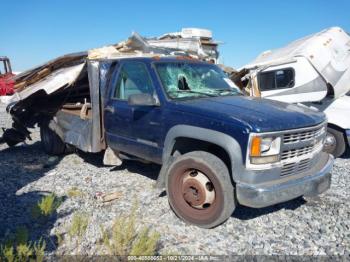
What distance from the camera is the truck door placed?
445cm

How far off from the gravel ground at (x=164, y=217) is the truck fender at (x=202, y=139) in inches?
28.3

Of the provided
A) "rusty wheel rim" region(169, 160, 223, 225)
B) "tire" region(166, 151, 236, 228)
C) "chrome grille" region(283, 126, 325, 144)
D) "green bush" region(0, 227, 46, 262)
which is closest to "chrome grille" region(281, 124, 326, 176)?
"chrome grille" region(283, 126, 325, 144)

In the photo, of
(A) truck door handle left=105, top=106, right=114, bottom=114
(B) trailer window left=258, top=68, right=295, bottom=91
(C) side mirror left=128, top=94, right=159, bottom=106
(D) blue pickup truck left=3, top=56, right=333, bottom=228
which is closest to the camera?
(D) blue pickup truck left=3, top=56, right=333, bottom=228

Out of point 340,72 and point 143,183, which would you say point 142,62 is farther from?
point 340,72

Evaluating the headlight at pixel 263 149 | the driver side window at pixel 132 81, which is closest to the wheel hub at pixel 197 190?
the headlight at pixel 263 149

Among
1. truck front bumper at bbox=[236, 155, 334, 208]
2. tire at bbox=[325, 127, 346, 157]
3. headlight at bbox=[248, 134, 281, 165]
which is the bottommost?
tire at bbox=[325, 127, 346, 157]

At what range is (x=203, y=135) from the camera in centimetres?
368

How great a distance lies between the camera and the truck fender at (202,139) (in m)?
3.42

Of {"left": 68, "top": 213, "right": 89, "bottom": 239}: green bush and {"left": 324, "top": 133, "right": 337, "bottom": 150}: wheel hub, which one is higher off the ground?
{"left": 68, "top": 213, "right": 89, "bottom": 239}: green bush

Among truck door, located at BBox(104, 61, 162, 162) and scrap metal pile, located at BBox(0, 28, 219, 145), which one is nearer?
truck door, located at BBox(104, 61, 162, 162)

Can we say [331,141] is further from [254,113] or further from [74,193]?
[74,193]

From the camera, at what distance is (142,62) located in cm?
478

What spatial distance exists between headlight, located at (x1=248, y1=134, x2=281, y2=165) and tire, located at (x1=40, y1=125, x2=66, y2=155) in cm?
496

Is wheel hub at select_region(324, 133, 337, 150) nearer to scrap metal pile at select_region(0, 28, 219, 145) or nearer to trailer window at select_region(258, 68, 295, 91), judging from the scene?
trailer window at select_region(258, 68, 295, 91)
